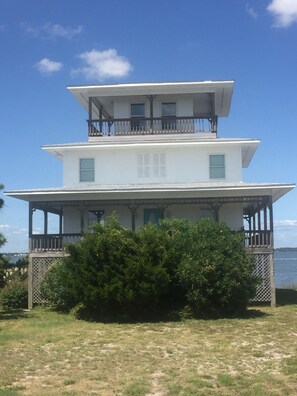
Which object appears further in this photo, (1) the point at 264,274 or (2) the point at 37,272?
(2) the point at 37,272

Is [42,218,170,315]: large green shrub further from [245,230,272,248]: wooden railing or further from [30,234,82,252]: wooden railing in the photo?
[245,230,272,248]: wooden railing

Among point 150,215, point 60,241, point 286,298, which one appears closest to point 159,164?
point 150,215

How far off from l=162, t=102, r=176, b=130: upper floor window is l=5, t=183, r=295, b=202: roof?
171 inches

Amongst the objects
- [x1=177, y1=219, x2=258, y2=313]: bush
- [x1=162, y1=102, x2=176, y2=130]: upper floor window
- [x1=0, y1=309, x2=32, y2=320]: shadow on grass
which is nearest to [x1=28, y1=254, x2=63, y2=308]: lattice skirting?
[x1=0, y1=309, x2=32, y2=320]: shadow on grass

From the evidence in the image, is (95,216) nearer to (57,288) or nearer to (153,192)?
(153,192)

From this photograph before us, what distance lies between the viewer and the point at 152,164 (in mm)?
26812

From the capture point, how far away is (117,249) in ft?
62.7

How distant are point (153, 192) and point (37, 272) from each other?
6264mm

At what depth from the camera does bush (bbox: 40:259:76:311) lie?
20609 millimetres

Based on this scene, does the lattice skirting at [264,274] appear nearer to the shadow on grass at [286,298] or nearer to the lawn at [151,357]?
the shadow on grass at [286,298]

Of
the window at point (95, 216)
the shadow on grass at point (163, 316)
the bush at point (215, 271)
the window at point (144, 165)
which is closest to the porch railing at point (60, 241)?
the window at point (95, 216)

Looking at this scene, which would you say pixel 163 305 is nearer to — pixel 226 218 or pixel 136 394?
pixel 226 218

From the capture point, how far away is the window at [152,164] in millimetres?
26797

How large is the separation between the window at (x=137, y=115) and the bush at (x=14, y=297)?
384 inches
